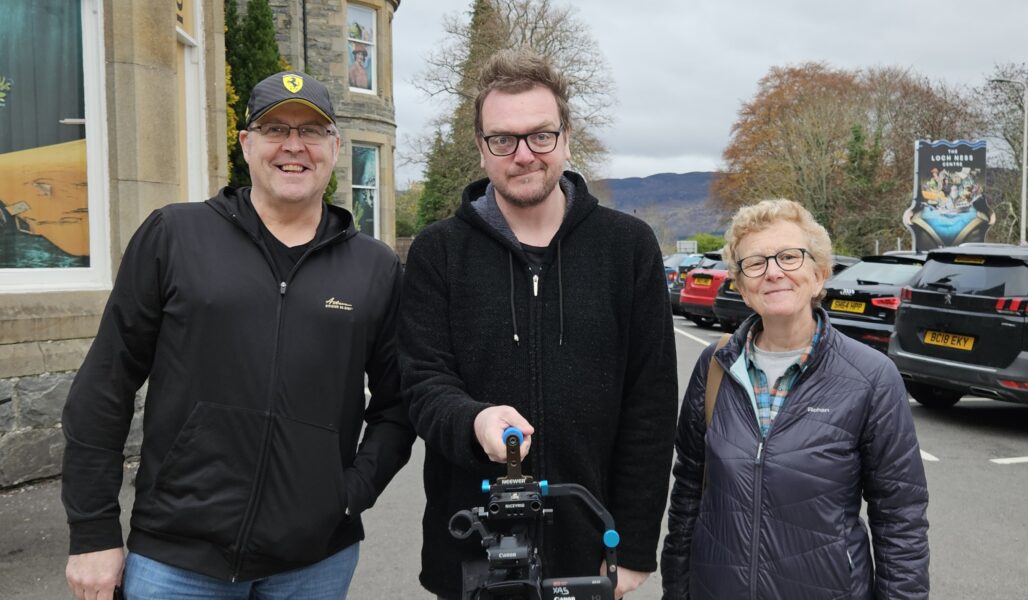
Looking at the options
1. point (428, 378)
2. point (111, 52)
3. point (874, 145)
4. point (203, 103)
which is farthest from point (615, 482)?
point (874, 145)

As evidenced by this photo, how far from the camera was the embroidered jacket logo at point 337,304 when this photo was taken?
89.0 inches

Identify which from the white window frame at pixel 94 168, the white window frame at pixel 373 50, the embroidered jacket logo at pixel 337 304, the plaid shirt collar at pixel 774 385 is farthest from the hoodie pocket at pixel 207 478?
the white window frame at pixel 373 50

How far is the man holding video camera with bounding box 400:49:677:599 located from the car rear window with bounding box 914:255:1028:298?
662 cm

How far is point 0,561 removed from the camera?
4289 millimetres

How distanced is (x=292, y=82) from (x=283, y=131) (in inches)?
5.7

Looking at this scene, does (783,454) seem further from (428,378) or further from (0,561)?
(0,561)

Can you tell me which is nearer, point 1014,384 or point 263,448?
point 263,448

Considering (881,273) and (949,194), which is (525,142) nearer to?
(881,273)

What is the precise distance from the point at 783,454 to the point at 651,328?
1.63 ft

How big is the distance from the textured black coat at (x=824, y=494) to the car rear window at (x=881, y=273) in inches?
375

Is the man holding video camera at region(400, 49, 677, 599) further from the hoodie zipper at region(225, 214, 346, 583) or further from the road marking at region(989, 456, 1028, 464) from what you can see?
the road marking at region(989, 456, 1028, 464)

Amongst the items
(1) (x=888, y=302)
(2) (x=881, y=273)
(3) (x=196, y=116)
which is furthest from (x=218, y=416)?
(2) (x=881, y=273)

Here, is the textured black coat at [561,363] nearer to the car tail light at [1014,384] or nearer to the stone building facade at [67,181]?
the stone building facade at [67,181]

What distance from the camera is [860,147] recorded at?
42.1 meters
